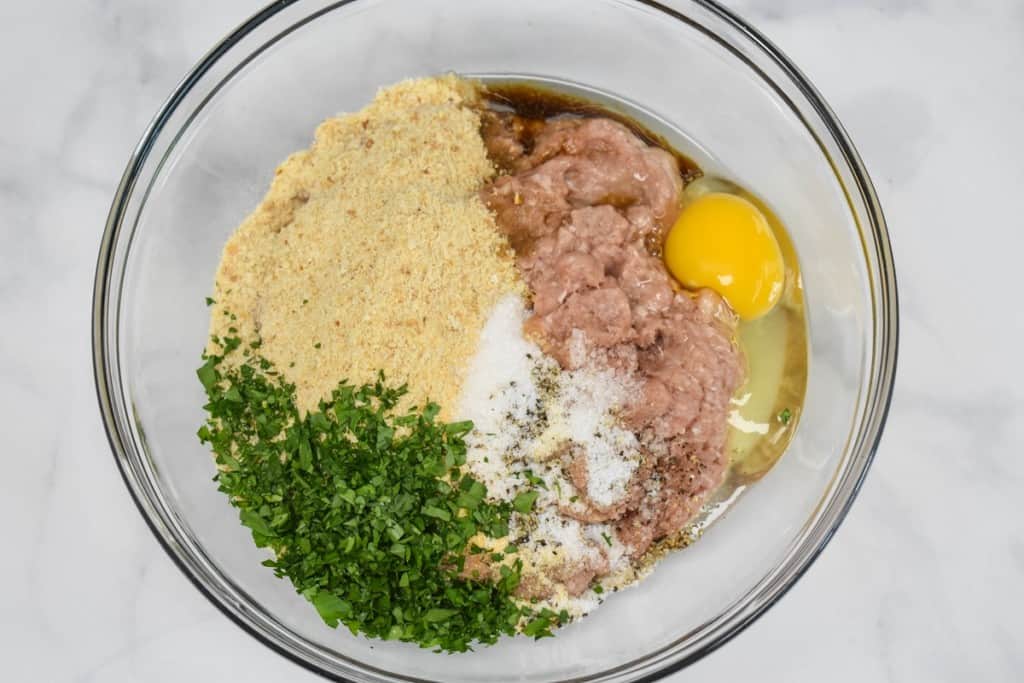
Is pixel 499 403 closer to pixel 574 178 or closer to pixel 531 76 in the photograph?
pixel 574 178

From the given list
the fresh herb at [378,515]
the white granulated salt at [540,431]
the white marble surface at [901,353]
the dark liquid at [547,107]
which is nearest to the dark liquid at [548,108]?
the dark liquid at [547,107]

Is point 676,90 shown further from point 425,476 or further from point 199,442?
point 199,442

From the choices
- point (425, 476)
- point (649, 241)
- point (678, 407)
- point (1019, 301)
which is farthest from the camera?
point (1019, 301)

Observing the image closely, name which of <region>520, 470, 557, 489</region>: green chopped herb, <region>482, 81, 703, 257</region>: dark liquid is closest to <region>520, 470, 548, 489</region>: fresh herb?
<region>520, 470, 557, 489</region>: green chopped herb

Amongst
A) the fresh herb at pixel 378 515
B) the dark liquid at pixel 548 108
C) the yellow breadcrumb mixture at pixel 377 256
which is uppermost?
the dark liquid at pixel 548 108

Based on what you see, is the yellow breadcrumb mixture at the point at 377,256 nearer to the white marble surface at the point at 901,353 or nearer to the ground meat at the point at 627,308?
the ground meat at the point at 627,308

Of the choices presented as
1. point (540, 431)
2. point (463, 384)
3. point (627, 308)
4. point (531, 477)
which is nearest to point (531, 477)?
point (531, 477)

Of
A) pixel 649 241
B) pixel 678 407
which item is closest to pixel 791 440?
pixel 678 407
